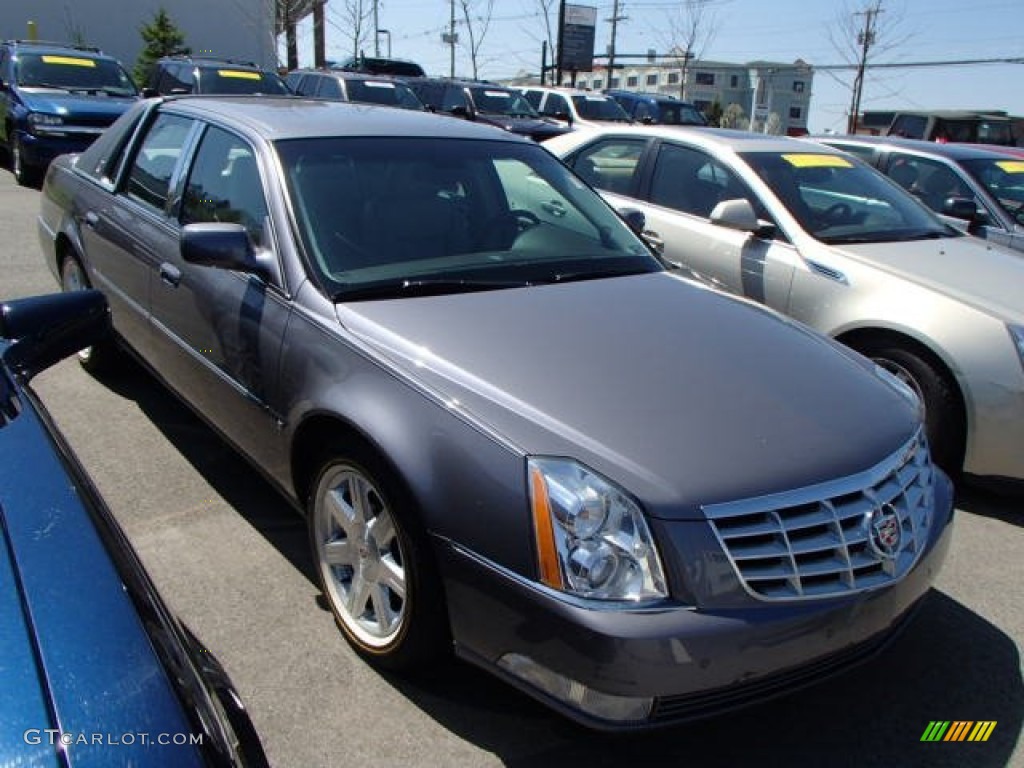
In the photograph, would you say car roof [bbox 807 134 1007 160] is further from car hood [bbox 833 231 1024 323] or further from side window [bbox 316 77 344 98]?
side window [bbox 316 77 344 98]

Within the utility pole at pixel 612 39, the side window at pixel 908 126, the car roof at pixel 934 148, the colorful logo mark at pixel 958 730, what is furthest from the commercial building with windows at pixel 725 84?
the colorful logo mark at pixel 958 730

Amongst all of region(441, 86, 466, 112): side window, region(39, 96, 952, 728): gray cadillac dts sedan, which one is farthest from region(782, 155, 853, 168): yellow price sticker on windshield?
region(441, 86, 466, 112): side window

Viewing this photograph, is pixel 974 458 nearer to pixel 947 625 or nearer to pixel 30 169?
pixel 947 625

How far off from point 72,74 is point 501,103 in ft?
26.1

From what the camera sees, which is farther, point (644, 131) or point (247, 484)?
point (644, 131)

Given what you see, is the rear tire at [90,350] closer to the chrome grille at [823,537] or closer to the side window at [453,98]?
the chrome grille at [823,537]

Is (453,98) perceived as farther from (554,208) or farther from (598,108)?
(554,208)

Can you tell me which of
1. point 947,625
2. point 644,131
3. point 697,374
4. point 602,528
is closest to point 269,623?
point 602,528

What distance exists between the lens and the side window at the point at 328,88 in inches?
583

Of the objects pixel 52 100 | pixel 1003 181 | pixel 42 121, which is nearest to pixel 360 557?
pixel 1003 181

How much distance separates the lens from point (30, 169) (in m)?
11.1

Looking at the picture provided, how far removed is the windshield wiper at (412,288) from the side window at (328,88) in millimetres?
12798

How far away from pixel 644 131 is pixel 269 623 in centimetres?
448

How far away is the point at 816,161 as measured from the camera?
561cm
